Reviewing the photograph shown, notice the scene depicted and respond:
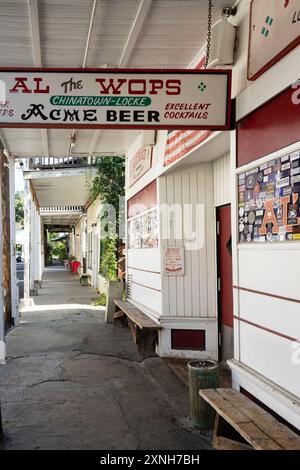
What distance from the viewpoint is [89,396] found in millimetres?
5422

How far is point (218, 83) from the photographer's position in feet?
14.2

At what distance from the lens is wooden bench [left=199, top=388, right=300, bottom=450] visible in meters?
Result: 3.12

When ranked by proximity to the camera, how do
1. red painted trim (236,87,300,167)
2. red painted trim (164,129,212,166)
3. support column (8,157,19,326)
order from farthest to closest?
support column (8,157,19,326), red painted trim (164,129,212,166), red painted trim (236,87,300,167)

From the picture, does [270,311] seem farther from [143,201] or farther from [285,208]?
[143,201]

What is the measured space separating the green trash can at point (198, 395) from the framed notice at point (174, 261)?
242cm

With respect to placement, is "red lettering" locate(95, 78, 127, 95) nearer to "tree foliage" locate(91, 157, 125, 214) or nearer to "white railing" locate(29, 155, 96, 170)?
"tree foliage" locate(91, 157, 125, 214)

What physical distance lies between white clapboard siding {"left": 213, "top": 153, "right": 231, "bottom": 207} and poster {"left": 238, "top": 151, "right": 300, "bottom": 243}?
192 centimetres

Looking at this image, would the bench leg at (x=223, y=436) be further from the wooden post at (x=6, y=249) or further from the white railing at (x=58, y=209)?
the white railing at (x=58, y=209)

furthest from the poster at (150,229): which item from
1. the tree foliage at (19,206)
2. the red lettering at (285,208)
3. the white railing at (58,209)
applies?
the tree foliage at (19,206)

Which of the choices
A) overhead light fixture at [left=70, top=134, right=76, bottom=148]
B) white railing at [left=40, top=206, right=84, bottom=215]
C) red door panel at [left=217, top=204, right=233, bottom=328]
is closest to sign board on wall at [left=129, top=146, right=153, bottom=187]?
overhead light fixture at [left=70, top=134, right=76, bottom=148]

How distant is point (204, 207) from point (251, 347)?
10.1 feet

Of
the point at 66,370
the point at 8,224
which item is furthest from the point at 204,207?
the point at 8,224

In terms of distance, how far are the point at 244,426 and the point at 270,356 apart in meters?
0.63
